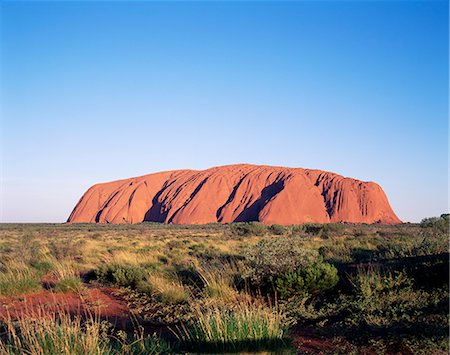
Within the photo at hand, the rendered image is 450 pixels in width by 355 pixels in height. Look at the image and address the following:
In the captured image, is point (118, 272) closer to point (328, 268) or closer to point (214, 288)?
point (214, 288)

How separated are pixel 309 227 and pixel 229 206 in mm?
44554

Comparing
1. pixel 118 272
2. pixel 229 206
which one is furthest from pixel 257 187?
pixel 118 272

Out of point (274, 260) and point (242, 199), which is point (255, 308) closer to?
point (274, 260)

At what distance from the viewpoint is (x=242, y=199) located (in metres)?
80.2

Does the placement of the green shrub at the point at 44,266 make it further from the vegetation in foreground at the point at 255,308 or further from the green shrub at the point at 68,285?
the green shrub at the point at 68,285

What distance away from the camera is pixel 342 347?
5.43 meters

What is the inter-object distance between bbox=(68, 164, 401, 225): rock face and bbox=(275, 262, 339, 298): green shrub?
60.8m

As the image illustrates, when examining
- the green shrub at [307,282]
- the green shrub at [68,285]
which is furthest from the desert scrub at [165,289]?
the green shrub at [307,282]

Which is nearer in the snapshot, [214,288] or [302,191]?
[214,288]

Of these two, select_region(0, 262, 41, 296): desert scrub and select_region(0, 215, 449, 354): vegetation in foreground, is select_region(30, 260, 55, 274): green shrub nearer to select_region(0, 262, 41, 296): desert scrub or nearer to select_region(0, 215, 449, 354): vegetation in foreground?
select_region(0, 215, 449, 354): vegetation in foreground

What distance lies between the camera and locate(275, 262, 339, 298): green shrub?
27.4 feet

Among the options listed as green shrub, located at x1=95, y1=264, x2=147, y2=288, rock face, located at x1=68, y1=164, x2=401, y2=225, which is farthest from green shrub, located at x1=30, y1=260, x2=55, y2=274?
rock face, located at x1=68, y1=164, x2=401, y2=225

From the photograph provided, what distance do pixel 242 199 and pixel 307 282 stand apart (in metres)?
71.9

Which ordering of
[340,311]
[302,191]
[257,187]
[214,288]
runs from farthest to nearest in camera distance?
[257,187] → [302,191] → [214,288] → [340,311]
